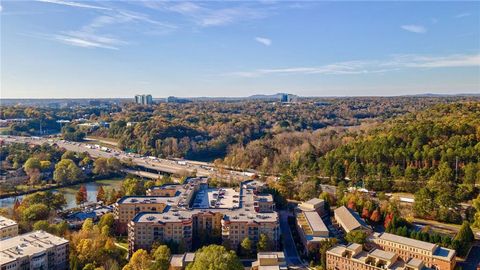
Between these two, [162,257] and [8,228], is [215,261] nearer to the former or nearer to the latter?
[162,257]

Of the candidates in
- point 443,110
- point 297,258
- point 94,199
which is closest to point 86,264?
point 297,258

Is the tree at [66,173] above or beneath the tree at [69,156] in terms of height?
beneath

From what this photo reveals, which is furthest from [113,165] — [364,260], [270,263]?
[364,260]

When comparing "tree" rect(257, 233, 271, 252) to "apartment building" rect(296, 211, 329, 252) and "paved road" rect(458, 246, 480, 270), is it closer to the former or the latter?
"apartment building" rect(296, 211, 329, 252)

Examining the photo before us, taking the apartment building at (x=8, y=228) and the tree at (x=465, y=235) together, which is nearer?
the tree at (x=465, y=235)

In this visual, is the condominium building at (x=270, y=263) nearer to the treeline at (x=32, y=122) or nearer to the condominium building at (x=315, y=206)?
the condominium building at (x=315, y=206)

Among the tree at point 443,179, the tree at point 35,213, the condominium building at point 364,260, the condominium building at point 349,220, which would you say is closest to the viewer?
the condominium building at point 364,260

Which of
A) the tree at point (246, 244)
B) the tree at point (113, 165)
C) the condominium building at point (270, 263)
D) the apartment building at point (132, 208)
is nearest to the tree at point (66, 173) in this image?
the tree at point (113, 165)
